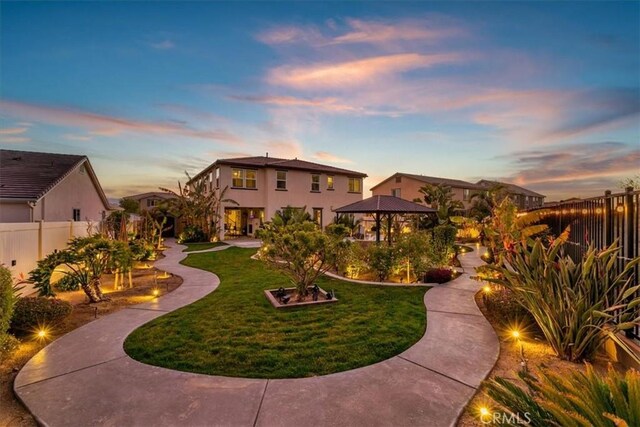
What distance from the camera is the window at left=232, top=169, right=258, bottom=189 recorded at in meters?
23.4

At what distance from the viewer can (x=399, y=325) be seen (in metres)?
5.56

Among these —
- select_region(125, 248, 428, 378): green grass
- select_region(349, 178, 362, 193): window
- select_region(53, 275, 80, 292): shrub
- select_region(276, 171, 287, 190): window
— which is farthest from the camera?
select_region(349, 178, 362, 193): window

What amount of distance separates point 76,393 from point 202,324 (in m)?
2.34

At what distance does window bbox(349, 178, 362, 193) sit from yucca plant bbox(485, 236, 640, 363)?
970 inches

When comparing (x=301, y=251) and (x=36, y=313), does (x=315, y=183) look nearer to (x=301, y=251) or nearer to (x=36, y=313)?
(x=301, y=251)

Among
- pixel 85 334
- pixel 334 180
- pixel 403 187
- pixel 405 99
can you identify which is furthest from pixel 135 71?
pixel 403 187

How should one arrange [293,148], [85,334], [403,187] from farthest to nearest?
1. [403,187]
2. [293,148]
3. [85,334]

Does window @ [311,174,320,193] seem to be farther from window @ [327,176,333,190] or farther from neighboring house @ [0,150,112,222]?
neighboring house @ [0,150,112,222]

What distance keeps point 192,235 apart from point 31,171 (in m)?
9.90

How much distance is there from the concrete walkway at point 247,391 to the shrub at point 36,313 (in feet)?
2.22

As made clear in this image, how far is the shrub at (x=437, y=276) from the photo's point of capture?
9172mm

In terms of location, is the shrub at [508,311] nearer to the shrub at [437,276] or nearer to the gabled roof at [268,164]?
the shrub at [437,276]

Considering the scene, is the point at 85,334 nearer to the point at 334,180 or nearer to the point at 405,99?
the point at 405,99

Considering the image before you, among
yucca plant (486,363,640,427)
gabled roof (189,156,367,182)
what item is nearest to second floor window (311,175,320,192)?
gabled roof (189,156,367,182)
